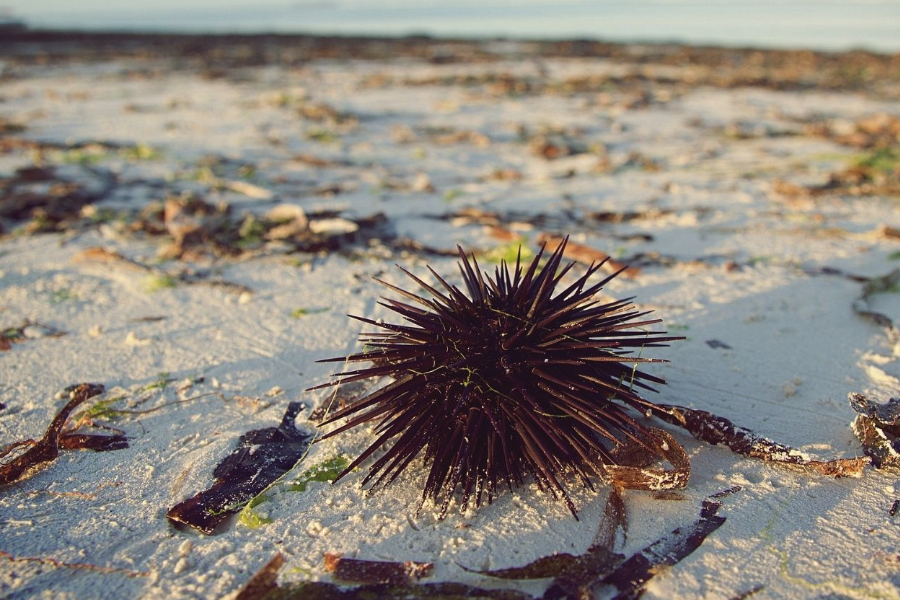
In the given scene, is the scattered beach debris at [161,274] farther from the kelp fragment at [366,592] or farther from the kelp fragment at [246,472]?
the kelp fragment at [366,592]

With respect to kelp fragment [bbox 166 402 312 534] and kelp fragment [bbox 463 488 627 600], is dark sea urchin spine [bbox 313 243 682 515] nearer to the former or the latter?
kelp fragment [bbox 463 488 627 600]

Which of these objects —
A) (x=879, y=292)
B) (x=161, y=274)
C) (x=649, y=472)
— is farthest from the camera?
(x=161, y=274)

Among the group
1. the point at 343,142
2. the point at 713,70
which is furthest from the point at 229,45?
the point at 343,142

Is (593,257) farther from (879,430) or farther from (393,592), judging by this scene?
(393,592)

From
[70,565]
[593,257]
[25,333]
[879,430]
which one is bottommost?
[70,565]

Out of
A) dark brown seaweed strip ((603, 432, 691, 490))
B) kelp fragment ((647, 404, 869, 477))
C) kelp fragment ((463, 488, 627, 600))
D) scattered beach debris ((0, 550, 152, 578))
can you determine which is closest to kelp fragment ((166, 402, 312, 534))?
scattered beach debris ((0, 550, 152, 578))

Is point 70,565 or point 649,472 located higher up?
point 649,472

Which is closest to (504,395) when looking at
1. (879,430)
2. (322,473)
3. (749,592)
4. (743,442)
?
(322,473)
